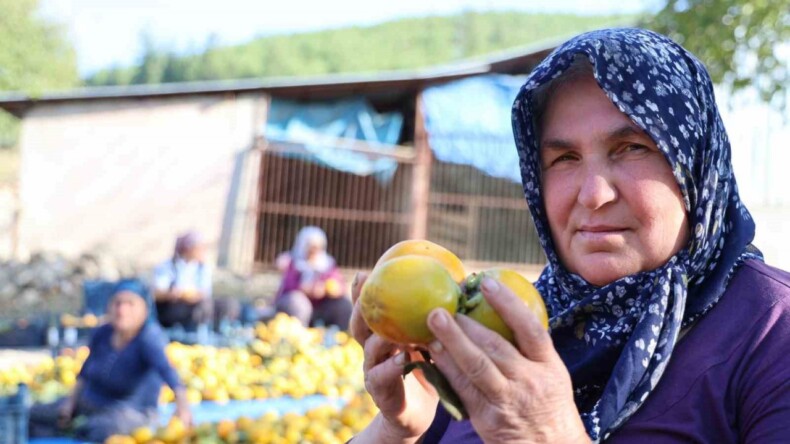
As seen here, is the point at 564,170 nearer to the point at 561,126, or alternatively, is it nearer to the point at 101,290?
the point at 561,126

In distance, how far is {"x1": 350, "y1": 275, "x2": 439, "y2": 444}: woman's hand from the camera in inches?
56.6

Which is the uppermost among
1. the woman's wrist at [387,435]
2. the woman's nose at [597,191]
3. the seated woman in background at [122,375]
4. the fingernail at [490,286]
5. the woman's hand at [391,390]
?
the woman's nose at [597,191]

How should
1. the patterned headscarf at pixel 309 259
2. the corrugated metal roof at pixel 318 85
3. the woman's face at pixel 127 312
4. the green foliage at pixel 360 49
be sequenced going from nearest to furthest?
1. the woman's face at pixel 127 312
2. the patterned headscarf at pixel 309 259
3. the corrugated metal roof at pixel 318 85
4. the green foliage at pixel 360 49

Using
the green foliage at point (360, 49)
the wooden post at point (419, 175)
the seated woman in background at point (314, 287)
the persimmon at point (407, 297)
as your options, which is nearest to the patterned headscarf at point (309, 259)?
the seated woman in background at point (314, 287)

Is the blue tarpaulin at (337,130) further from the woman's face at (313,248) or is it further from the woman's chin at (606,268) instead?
the woman's chin at (606,268)

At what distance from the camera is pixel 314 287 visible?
28.4ft

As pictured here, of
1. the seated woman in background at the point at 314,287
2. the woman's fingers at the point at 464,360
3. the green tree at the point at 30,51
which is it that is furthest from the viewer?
the seated woman in background at the point at 314,287

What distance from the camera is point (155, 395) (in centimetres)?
514

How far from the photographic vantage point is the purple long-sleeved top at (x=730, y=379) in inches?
50.7

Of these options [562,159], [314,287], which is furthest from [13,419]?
[314,287]

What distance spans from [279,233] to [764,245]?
869 centimetres

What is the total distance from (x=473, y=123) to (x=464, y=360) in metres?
Answer: 12.8

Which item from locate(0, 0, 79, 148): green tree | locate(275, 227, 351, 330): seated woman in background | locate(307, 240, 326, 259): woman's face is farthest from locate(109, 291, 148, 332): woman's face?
locate(307, 240, 326, 259): woman's face

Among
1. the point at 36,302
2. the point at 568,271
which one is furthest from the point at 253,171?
the point at 568,271
